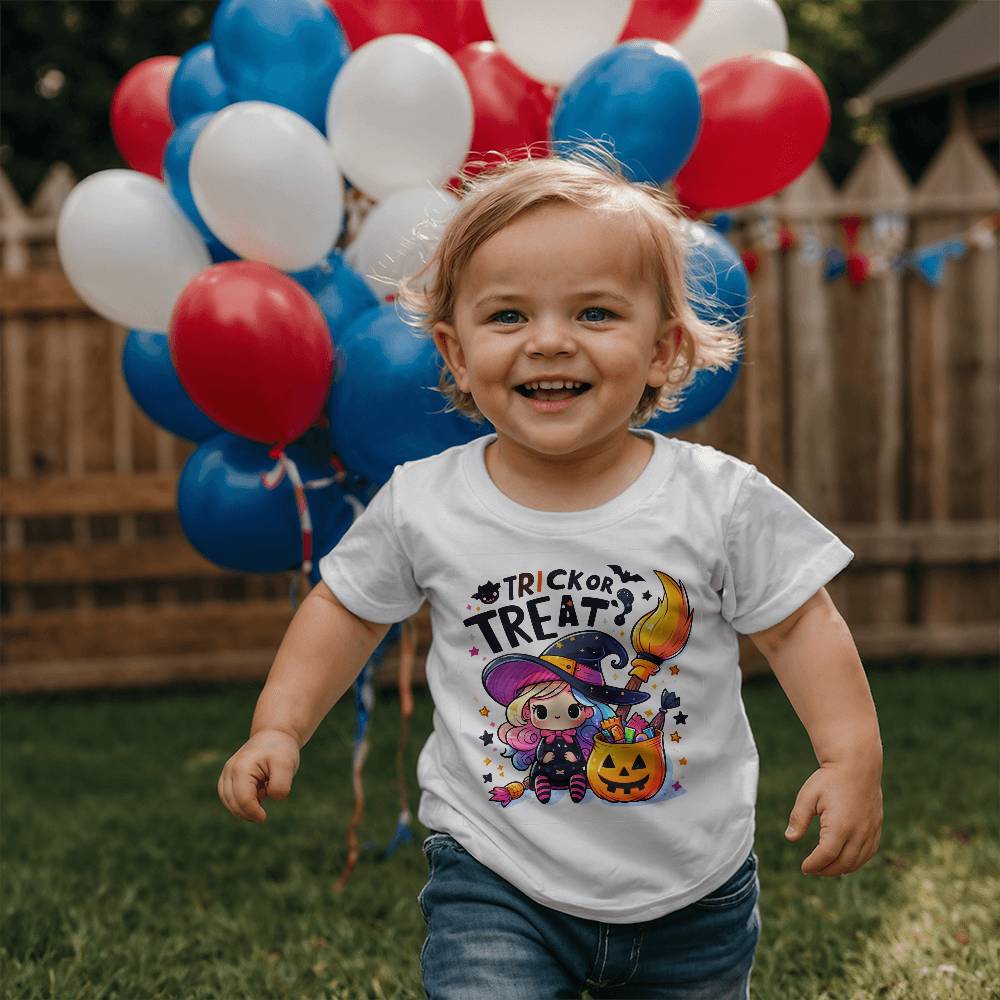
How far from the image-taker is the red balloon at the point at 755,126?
279 cm

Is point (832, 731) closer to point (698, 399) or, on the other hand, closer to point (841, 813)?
point (841, 813)

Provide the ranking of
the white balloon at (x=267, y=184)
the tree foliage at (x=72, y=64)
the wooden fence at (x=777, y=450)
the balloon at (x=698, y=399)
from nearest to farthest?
the white balloon at (x=267, y=184) < the balloon at (x=698, y=399) < the wooden fence at (x=777, y=450) < the tree foliage at (x=72, y=64)

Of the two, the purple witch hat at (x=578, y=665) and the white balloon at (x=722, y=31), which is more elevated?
the white balloon at (x=722, y=31)

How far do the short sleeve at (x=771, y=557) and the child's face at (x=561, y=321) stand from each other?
223 millimetres

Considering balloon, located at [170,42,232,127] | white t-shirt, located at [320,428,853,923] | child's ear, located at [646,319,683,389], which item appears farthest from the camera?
balloon, located at [170,42,232,127]

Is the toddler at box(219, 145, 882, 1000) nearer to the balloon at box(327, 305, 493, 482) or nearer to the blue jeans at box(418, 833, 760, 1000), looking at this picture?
the blue jeans at box(418, 833, 760, 1000)

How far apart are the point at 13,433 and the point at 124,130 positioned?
2.16 metres

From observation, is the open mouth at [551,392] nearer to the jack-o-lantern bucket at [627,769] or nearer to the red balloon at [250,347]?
the jack-o-lantern bucket at [627,769]

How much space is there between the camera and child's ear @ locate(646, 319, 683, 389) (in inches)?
71.4

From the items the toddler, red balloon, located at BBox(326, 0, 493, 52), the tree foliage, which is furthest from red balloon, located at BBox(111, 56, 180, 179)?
the tree foliage

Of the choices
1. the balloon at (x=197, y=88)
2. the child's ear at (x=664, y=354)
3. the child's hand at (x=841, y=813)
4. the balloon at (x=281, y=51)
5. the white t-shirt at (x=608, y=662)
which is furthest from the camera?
the balloon at (x=197, y=88)

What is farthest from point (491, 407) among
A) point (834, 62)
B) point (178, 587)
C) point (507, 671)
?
point (834, 62)

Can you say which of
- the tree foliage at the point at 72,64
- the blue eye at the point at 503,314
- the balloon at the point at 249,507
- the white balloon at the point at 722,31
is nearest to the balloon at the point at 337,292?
the balloon at the point at 249,507

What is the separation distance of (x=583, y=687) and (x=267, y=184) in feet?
4.64
